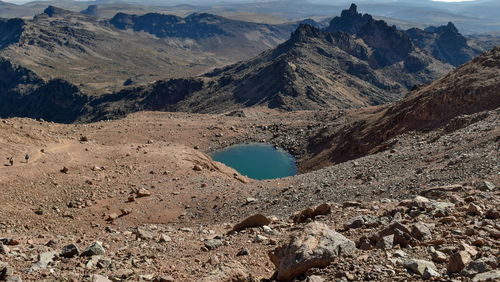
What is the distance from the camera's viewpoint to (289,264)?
11.1 meters

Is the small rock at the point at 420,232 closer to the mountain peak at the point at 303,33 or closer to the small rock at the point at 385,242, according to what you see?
the small rock at the point at 385,242

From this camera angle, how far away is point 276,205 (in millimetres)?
26172

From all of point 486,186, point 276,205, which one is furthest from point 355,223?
point 276,205

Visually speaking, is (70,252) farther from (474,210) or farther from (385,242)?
(474,210)

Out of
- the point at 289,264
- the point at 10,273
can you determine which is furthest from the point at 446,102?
the point at 10,273

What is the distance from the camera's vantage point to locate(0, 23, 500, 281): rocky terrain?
37.1 ft

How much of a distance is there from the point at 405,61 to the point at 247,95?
8584 centimetres

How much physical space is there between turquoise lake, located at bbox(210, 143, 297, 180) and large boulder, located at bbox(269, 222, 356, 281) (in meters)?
40.5

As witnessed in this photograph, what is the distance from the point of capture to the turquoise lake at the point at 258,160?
177 ft

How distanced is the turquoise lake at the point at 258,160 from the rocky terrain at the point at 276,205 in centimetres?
222

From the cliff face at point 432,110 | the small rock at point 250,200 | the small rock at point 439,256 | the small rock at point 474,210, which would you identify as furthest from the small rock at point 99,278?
the cliff face at point 432,110

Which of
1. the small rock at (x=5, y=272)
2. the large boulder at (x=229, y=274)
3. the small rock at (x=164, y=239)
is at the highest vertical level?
the large boulder at (x=229, y=274)

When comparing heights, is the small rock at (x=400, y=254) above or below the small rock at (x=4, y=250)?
above

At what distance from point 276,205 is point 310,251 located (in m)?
15.1
